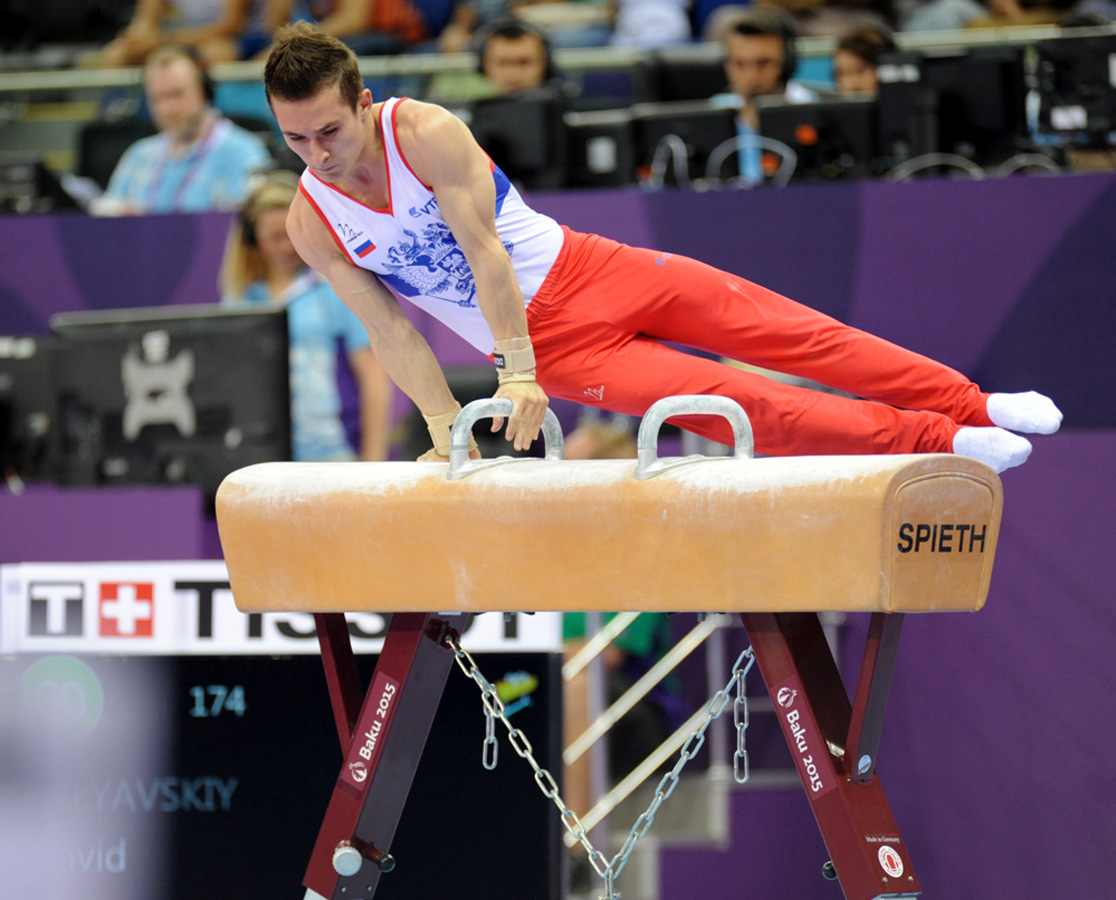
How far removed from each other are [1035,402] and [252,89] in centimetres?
619

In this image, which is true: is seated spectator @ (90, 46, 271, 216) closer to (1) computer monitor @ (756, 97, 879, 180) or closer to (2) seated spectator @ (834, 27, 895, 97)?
(1) computer monitor @ (756, 97, 879, 180)

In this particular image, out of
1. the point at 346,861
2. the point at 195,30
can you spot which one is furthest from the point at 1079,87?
the point at 195,30

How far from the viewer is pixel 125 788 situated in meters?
3.65

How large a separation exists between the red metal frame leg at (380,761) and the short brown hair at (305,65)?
3.74ft

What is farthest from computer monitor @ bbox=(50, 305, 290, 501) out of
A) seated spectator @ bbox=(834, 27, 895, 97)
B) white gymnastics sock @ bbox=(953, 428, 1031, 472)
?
seated spectator @ bbox=(834, 27, 895, 97)

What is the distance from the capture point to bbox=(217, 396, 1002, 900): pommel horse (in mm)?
2330

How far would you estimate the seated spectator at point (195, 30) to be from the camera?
8.38 meters

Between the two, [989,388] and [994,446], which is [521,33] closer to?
[989,388]

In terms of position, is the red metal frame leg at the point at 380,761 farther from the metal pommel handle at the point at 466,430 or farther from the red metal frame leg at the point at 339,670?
the metal pommel handle at the point at 466,430

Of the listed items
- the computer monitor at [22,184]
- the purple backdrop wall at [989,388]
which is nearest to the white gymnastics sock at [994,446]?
the purple backdrop wall at [989,388]

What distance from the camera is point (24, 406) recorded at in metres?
5.00

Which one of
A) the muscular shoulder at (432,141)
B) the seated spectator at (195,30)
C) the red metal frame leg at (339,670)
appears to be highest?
the muscular shoulder at (432,141)

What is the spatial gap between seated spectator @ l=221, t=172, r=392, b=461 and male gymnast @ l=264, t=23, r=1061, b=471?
2.30 metres

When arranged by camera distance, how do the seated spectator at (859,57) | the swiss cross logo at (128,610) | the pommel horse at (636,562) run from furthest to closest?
the seated spectator at (859,57)
the swiss cross logo at (128,610)
the pommel horse at (636,562)
